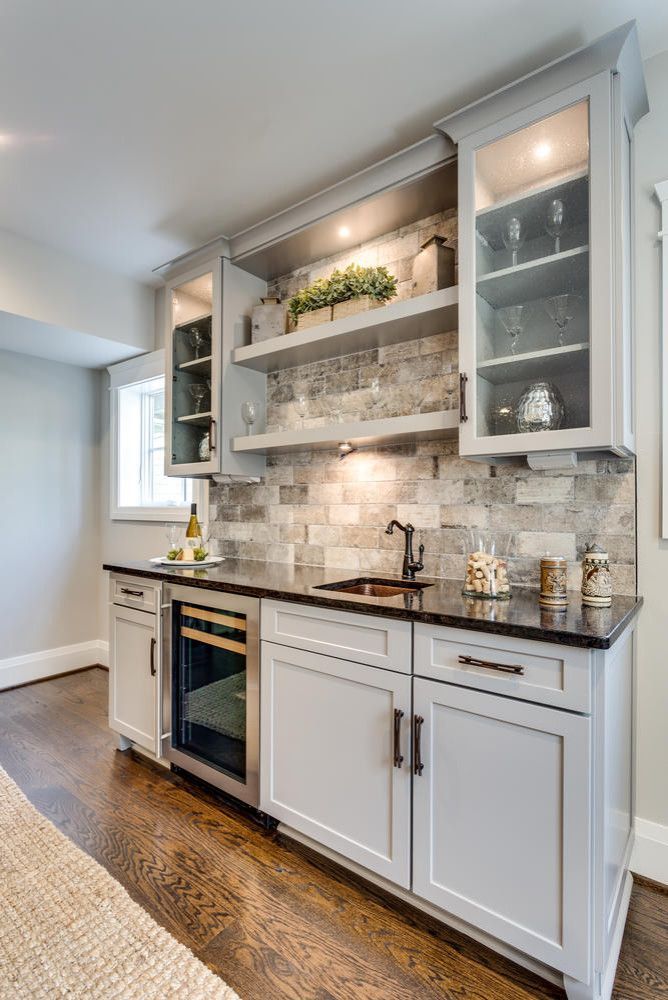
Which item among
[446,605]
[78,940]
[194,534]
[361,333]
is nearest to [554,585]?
[446,605]

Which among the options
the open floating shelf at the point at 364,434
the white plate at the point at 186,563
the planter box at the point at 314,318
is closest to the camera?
the open floating shelf at the point at 364,434

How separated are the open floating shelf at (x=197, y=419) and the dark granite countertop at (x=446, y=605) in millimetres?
848

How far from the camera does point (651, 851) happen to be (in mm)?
1757

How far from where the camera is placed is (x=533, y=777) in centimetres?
134

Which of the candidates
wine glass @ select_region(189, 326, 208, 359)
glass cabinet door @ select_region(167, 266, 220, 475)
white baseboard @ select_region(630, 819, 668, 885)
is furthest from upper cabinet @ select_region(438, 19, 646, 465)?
wine glass @ select_region(189, 326, 208, 359)

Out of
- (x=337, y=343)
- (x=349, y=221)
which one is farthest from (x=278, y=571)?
(x=349, y=221)

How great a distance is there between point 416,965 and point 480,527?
1.40m

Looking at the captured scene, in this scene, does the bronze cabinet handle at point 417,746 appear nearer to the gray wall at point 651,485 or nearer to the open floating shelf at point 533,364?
the gray wall at point 651,485

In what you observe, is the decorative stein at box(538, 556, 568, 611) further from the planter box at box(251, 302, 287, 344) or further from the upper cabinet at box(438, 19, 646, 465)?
the planter box at box(251, 302, 287, 344)

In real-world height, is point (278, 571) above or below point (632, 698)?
above

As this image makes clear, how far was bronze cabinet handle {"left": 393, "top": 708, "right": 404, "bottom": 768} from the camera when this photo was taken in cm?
157

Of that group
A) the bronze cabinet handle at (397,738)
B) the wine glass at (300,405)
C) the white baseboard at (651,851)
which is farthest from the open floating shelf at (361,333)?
the white baseboard at (651,851)

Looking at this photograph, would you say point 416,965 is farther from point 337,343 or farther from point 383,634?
point 337,343

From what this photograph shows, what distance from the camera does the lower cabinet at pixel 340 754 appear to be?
1.59 metres
